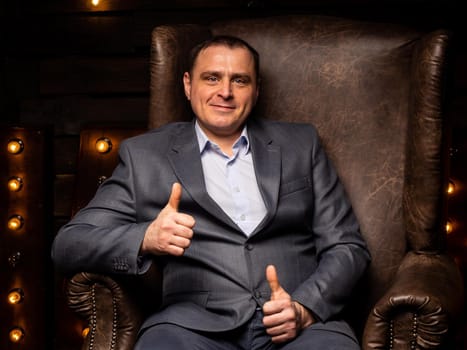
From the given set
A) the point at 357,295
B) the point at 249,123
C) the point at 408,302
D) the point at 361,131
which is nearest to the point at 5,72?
the point at 249,123

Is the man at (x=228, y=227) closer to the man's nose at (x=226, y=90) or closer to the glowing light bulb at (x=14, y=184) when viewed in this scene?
the man's nose at (x=226, y=90)

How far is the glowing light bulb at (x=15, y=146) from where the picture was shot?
9.14ft

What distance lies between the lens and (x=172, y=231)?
1760mm

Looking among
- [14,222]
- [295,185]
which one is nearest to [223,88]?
[295,185]

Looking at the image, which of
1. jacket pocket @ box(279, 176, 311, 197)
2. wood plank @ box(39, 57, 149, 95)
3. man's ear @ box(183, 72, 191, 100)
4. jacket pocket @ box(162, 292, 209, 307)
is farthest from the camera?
wood plank @ box(39, 57, 149, 95)

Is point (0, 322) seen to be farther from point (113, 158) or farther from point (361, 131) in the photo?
point (361, 131)

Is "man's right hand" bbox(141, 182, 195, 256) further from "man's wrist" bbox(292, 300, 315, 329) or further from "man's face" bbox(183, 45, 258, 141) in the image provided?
"man's face" bbox(183, 45, 258, 141)

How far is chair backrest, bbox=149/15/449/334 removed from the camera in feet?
7.07

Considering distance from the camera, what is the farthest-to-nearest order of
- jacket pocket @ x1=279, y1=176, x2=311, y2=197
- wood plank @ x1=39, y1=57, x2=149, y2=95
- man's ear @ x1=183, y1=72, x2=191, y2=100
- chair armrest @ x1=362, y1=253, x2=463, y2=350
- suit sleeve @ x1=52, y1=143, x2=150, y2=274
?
1. wood plank @ x1=39, y1=57, x2=149, y2=95
2. man's ear @ x1=183, y1=72, x2=191, y2=100
3. jacket pocket @ x1=279, y1=176, x2=311, y2=197
4. suit sleeve @ x1=52, y1=143, x2=150, y2=274
5. chair armrest @ x1=362, y1=253, x2=463, y2=350

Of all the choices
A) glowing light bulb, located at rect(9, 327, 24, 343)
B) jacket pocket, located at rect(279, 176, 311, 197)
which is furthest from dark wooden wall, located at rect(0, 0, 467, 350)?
jacket pocket, located at rect(279, 176, 311, 197)

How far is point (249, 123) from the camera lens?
90.1 inches

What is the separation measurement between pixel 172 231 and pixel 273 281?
29 cm

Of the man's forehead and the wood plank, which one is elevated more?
the man's forehead

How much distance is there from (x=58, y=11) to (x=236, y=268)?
1.81 m
